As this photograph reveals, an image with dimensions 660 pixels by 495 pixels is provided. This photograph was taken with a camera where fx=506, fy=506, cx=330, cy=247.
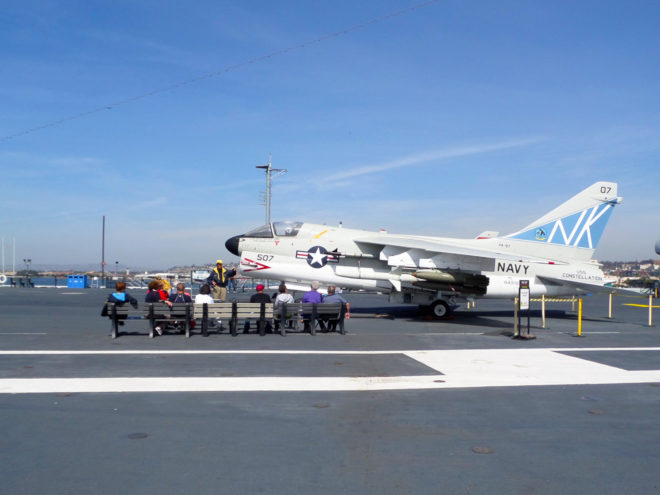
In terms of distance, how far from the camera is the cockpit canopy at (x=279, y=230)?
18031 millimetres

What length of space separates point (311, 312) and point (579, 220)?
460 inches

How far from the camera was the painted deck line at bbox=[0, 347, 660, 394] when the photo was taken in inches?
293

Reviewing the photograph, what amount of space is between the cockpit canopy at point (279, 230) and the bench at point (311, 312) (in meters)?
5.08

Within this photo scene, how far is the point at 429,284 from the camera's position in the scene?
1700 cm

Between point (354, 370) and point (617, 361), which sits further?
point (617, 361)

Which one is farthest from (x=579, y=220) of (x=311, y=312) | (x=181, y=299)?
(x=181, y=299)

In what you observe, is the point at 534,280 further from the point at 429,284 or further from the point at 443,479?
the point at 443,479

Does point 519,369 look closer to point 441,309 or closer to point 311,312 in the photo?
point 311,312

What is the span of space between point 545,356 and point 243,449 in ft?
25.0

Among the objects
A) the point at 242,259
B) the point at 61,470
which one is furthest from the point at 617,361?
the point at 242,259

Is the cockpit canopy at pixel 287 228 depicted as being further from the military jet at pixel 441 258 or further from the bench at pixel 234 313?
the bench at pixel 234 313

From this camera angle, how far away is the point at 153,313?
39.2ft

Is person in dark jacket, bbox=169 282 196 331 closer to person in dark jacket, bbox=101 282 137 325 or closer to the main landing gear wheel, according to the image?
person in dark jacket, bbox=101 282 137 325

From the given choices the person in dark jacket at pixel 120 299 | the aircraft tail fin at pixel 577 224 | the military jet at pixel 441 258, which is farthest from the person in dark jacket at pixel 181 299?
the aircraft tail fin at pixel 577 224
